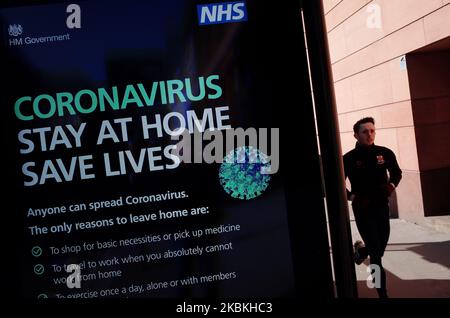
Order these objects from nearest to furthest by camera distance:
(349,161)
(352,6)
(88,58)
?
1. (88,58)
2. (349,161)
3. (352,6)

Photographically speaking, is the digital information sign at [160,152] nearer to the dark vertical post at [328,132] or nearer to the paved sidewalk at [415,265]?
the dark vertical post at [328,132]

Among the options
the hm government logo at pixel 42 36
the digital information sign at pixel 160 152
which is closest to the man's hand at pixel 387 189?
the digital information sign at pixel 160 152

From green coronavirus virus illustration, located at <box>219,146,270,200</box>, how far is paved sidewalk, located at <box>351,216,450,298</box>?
2.85 m

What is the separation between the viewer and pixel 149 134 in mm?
2012

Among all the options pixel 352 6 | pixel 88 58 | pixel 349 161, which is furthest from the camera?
pixel 352 6

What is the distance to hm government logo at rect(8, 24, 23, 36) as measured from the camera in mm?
1981

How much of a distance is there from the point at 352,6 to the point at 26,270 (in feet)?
29.4

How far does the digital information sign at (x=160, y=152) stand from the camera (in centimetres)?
198

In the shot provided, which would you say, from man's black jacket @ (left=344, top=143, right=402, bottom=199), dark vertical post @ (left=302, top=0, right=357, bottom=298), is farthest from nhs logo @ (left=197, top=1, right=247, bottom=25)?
man's black jacket @ (left=344, top=143, right=402, bottom=199)

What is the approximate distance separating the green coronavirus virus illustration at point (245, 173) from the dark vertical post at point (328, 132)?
13.4 inches

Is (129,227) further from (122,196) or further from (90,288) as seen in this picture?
(90,288)

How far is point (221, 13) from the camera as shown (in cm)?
198

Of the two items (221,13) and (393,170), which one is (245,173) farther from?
(393,170)
